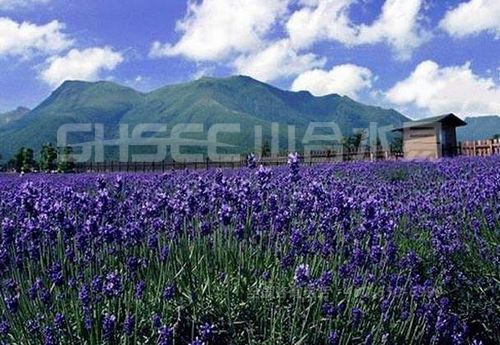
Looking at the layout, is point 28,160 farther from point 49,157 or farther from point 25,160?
point 49,157

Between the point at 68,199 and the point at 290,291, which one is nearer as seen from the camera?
the point at 290,291

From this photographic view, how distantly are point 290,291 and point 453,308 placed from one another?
149 cm

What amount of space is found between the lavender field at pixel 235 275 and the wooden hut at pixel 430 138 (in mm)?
27249

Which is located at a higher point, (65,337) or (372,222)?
(372,222)

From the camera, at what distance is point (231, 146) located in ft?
642

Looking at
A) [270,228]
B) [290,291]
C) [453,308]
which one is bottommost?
[453,308]

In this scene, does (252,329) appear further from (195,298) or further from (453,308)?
(453,308)

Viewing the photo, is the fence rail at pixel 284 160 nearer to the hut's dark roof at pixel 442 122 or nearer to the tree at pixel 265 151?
the hut's dark roof at pixel 442 122

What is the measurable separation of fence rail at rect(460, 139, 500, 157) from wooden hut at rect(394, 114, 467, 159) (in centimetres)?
75

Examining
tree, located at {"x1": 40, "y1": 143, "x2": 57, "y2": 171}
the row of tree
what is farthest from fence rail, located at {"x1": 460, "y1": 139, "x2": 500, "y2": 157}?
tree, located at {"x1": 40, "y1": 143, "x2": 57, "y2": 171}

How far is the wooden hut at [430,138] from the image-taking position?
3102 centimetres

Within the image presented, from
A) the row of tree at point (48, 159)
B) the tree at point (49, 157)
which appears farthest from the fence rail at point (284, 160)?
the tree at point (49, 157)

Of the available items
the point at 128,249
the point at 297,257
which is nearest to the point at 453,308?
the point at 297,257

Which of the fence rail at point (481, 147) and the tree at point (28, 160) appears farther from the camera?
the tree at point (28, 160)
